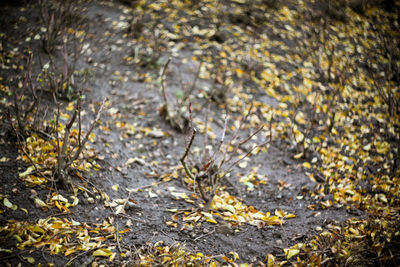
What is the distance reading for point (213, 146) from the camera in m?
3.64

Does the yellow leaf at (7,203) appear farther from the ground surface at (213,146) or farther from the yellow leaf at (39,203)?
the yellow leaf at (39,203)

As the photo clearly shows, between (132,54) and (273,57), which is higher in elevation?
(273,57)

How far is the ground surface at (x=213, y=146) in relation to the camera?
2.05 metres

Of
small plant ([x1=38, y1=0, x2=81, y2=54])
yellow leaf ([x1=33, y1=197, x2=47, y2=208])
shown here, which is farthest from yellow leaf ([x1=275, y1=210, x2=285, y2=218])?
small plant ([x1=38, y1=0, x2=81, y2=54])

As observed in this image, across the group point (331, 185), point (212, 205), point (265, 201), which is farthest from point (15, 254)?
point (331, 185)

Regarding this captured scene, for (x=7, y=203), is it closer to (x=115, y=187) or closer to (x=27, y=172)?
(x=27, y=172)

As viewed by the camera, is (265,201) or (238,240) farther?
(265,201)

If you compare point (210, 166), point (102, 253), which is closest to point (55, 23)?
point (210, 166)

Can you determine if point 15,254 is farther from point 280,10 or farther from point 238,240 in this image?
point 280,10

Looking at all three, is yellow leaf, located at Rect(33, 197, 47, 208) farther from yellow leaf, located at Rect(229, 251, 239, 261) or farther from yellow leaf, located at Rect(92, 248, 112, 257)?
yellow leaf, located at Rect(229, 251, 239, 261)

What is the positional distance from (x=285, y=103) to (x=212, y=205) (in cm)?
247

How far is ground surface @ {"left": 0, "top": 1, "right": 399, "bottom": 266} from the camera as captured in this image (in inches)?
80.9

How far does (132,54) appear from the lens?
4.60 metres

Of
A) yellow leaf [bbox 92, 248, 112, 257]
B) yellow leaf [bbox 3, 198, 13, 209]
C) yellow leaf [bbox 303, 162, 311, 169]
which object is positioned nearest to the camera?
yellow leaf [bbox 92, 248, 112, 257]
